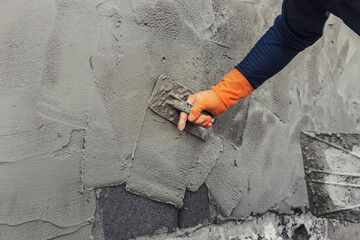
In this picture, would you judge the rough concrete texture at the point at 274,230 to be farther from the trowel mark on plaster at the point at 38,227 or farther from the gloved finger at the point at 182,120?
the gloved finger at the point at 182,120

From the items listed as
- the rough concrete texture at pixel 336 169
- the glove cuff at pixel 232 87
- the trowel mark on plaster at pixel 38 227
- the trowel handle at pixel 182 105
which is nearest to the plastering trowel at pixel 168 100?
the trowel handle at pixel 182 105

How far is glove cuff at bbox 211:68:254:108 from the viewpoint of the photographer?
144cm

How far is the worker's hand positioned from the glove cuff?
0.02 metres

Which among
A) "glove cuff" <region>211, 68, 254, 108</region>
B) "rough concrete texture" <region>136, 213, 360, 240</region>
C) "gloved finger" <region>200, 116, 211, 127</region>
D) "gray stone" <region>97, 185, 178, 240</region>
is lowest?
"rough concrete texture" <region>136, 213, 360, 240</region>

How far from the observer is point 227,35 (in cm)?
161

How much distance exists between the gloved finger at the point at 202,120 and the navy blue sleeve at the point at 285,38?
0.82ft

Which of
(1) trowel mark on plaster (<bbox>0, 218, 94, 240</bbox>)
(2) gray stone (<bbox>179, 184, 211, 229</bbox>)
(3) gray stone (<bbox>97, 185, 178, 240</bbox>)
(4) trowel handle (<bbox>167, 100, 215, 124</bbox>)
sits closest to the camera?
(1) trowel mark on plaster (<bbox>0, 218, 94, 240</bbox>)

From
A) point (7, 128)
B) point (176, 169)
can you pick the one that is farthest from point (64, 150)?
point (176, 169)

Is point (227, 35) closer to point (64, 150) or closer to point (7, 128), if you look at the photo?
point (64, 150)

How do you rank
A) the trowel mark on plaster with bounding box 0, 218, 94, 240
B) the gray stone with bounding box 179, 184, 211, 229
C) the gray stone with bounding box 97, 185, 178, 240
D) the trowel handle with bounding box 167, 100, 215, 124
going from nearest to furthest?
the trowel mark on plaster with bounding box 0, 218, 94, 240, the gray stone with bounding box 97, 185, 178, 240, the trowel handle with bounding box 167, 100, 215, 124, the gray stone with bounding box 179, 184, 211, 229

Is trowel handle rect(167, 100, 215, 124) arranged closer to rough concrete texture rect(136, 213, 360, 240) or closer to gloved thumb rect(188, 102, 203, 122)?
gloved thumb rect(188, 102, 203, 122)

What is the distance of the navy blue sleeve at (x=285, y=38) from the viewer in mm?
1288

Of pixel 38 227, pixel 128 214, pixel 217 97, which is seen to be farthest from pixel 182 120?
pixel 38 227

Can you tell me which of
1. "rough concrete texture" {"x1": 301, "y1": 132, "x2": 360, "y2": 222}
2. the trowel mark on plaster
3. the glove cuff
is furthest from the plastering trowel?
"rough concrete texture" {"x1": 301, "y1": 132, "x2": 360, "y2": 222}
